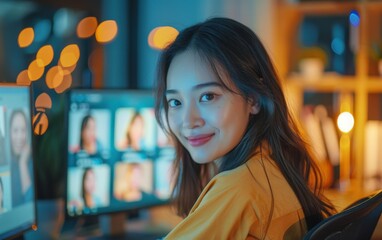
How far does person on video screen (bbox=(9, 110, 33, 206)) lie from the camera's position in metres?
1.56

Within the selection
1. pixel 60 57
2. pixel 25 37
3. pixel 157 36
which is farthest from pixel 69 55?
pixel 157 36

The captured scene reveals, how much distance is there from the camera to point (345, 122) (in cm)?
295

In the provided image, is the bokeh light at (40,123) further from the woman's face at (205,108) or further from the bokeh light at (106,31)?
the bokeh light at (106,31)

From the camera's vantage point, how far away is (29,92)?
1623 millimetres

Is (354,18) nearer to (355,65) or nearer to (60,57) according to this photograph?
(355,65)

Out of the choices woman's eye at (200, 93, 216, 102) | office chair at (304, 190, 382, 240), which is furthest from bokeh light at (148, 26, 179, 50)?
office chair at (304, 190, 382, 240)

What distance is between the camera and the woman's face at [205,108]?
4.50 ft

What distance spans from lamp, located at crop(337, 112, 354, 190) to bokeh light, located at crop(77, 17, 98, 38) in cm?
132

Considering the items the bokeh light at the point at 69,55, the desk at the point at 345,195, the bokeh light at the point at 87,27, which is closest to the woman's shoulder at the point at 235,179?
the desk at the point at 345,195

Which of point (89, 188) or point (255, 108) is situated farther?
point (89, 188)

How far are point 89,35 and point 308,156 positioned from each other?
2.04 meters

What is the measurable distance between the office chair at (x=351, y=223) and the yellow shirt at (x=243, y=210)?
0.12 m

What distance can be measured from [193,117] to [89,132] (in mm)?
632

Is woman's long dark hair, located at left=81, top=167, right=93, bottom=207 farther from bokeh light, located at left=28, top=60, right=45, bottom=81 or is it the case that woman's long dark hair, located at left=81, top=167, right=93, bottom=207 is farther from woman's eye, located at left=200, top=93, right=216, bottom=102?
bokeh light, located at left=28, top=60, right=45, bottom=81
